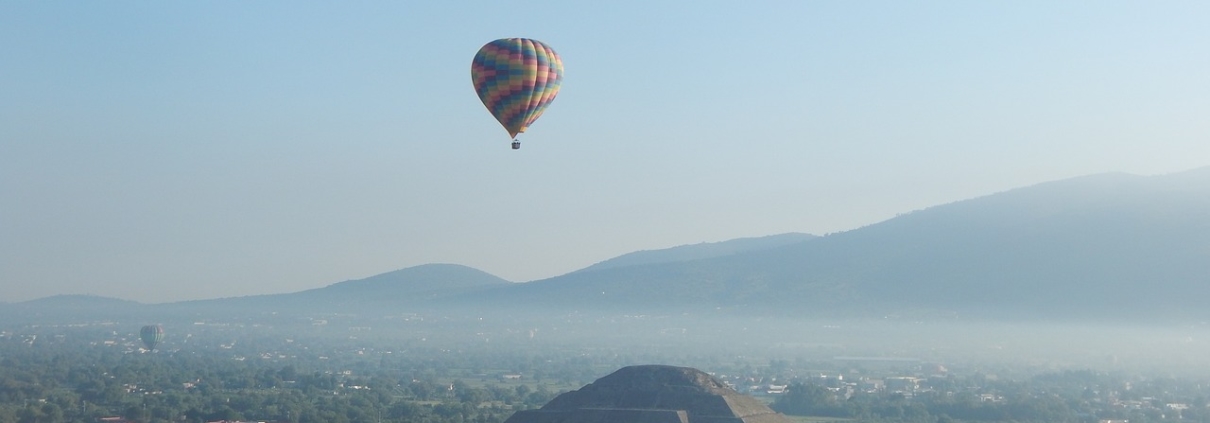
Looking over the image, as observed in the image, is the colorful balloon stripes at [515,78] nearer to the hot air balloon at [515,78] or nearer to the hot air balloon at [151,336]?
the hot air balloon at [515,78]

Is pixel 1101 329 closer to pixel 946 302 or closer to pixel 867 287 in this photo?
pixel 946 302

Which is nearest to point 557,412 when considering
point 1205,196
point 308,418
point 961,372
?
point 308,418

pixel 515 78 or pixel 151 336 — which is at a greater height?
pixel 515 78

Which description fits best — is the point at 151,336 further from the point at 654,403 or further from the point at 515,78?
the point at 654,403

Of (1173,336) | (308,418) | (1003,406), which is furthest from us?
(1173,336)

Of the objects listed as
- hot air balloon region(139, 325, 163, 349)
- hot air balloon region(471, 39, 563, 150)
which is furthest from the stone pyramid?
hot air balloon region(139, 325, 163, 349)

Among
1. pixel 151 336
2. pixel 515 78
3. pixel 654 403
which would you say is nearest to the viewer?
pixel 654 403

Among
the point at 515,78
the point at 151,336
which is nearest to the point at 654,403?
the point at 515,78
